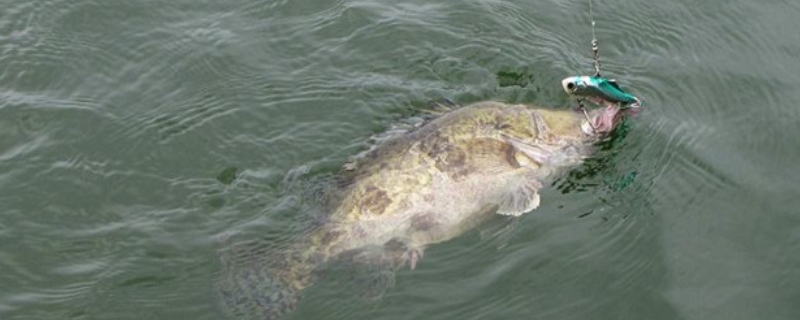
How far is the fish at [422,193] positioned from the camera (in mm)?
6176

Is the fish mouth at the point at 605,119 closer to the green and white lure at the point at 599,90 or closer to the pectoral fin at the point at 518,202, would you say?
the green and white lure at the point at 599,90

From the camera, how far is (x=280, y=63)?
8.30 meters

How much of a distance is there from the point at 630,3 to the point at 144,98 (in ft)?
15.5

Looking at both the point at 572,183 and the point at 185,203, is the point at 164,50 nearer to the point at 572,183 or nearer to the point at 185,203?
the point at 185,203

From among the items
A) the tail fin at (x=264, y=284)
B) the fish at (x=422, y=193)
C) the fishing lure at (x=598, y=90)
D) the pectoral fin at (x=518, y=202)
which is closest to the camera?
the tail fin at (x=264, y=284)

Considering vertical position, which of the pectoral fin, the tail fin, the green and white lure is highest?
the green and white lure

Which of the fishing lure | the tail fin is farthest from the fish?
the fishing lure

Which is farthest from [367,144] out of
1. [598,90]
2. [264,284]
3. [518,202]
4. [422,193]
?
[598,90]

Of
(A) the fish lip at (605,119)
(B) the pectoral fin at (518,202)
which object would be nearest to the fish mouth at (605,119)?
(A) the fish lip at (605,119)

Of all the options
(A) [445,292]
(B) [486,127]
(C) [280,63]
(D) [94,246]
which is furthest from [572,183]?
(D) [94,246]

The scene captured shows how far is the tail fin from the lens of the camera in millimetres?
6031

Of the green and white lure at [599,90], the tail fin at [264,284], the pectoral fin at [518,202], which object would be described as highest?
the green and white lure at [599,90]

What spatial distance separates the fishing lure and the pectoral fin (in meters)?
0.92

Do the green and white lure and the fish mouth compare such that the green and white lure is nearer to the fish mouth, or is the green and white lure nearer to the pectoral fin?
the fish mouth
